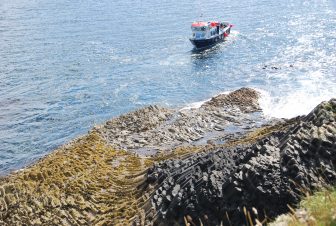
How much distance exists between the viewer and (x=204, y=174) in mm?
26156

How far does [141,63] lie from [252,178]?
176 ft

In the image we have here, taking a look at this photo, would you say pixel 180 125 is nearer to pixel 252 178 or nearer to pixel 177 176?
pixel 177 176

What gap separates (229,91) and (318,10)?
49700mm

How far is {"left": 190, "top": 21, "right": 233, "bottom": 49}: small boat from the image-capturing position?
262 ft

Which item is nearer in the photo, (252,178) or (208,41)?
(252,178)

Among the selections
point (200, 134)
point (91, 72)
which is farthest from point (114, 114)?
point (91, 72)

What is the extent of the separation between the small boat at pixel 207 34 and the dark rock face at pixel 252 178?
53.1 metres

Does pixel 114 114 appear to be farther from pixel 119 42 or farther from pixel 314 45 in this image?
pixel 314 45

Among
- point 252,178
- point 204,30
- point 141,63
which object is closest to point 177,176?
point 252,178

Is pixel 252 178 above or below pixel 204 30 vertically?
above

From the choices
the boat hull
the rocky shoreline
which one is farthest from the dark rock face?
the boat hull

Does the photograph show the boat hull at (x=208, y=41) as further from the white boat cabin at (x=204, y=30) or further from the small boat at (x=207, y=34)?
the white boat cabin at (x=204, y=30)

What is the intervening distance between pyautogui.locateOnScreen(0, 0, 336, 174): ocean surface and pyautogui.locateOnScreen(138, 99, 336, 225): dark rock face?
906 inches

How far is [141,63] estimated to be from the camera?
73.8m
